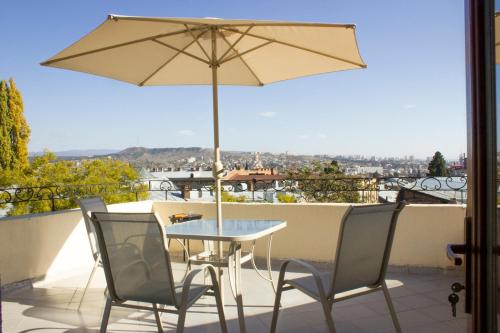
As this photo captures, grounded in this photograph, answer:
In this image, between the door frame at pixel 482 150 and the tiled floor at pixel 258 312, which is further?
the tiled floor at pixel 258 312

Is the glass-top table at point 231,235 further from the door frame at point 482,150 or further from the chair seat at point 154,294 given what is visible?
the door frame at point 482,150

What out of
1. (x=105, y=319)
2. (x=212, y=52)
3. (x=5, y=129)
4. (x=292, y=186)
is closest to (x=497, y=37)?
(x=105, y=319)

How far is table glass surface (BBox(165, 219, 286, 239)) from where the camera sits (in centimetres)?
317

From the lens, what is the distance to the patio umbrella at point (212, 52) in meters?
3.35

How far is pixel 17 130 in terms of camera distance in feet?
70.0

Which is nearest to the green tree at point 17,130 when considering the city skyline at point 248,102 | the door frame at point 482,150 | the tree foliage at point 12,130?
the tree foliage at point 12,130

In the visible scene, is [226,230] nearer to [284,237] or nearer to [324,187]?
[284,237]

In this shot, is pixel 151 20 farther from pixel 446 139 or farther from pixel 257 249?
pixel 446 139

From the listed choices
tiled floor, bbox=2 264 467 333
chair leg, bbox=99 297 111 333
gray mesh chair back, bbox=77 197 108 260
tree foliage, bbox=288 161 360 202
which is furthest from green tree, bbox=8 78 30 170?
chair leg, bbox=99 297 111 333

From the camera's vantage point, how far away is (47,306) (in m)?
3.90

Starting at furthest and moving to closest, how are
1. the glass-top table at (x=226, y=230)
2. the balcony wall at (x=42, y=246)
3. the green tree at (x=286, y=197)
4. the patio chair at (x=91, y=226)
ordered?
the green tree at (x=286, y=197), the balcony wall at (x=42, y=246), the patio chair at (x=91, y=226), the glass-top table at (x=226, y=230)

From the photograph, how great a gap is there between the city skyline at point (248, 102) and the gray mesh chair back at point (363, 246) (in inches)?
431

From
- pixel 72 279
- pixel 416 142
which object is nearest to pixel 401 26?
pixel 416 142

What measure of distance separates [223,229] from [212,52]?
1.42 meters
